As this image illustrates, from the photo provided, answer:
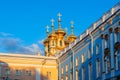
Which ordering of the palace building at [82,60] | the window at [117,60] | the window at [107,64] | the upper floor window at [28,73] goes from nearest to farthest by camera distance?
the window at [117,60], the palace building at [82,60], the window at [107,64], the upper floor window at [28,73]

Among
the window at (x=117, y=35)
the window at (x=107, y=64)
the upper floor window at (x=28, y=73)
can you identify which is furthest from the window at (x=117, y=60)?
the upper floor window at (x=28, y=73)

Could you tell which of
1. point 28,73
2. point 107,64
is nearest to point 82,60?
point 107,64

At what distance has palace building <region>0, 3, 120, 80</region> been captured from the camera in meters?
43.0

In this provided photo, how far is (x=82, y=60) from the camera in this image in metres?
53.2

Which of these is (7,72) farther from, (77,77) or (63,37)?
(63,37)

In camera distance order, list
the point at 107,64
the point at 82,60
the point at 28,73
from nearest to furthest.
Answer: the point at 107,64 < the point at 82,60 < the point at 28,73

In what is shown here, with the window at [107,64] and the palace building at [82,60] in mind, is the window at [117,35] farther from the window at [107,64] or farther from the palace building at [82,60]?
the window at [107,64]

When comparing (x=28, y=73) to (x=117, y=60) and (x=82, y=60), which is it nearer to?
(x=82, y=60)

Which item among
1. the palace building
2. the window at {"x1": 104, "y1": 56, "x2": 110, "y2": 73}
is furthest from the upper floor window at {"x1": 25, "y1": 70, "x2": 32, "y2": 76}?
the window at {"x1": 104, "y1": 56, "x2": 110, "y2": 73}

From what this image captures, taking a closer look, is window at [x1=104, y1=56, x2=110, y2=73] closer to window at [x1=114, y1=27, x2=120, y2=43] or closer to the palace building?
the palace building

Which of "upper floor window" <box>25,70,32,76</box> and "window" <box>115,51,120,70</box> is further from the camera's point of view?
"upper floor window" <box>25,70,32,76</box>

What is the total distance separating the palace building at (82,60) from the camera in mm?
43031

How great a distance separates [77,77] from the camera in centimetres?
5556

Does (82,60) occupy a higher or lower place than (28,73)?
higher
